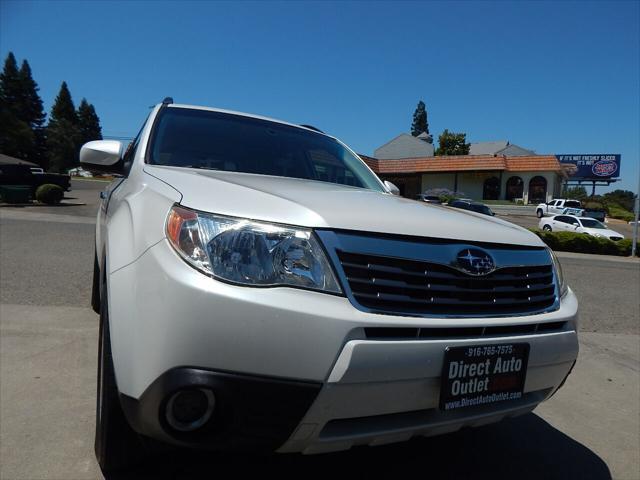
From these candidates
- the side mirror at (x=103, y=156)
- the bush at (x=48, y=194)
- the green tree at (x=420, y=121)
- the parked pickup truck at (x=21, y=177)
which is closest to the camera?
the side mirror at (x=103, y=156)

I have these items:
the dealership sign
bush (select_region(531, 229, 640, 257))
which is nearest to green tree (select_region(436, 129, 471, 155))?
the dealership sign

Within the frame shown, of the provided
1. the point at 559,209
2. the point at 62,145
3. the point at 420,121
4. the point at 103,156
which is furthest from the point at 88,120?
the point at 103,156

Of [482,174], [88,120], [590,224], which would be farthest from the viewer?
[88,120]

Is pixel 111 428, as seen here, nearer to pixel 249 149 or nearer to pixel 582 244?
pixel 249 149

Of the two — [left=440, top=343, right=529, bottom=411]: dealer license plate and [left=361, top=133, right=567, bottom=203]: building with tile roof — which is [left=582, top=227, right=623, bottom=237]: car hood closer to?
[left=361, top=133, right=567, bottom=203]: building with tile roof

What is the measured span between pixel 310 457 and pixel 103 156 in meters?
2.00

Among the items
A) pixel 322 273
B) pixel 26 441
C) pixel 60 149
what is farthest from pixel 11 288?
pixel 60 149

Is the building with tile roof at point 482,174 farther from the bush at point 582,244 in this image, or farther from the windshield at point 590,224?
the bush at point 582,244

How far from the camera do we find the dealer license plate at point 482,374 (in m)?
1.68

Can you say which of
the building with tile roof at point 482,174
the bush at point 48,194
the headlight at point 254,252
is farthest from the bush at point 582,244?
the building with tile roof at point 482,174

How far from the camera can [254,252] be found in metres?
1.56

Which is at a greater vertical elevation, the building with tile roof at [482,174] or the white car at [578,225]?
the building with tile roof at [482,174]

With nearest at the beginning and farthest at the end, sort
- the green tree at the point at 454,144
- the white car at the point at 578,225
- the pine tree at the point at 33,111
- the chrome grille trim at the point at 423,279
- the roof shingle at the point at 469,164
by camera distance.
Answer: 1. the chrome grille trim at the point at 423,279
2. the white car at the point at 578,225
3. the roof shingle at the point at 469,164
4. the green tree at the point at 454,144
5. the pine tree at the point at 33,111

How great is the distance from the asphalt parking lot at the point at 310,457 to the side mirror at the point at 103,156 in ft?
4.46
